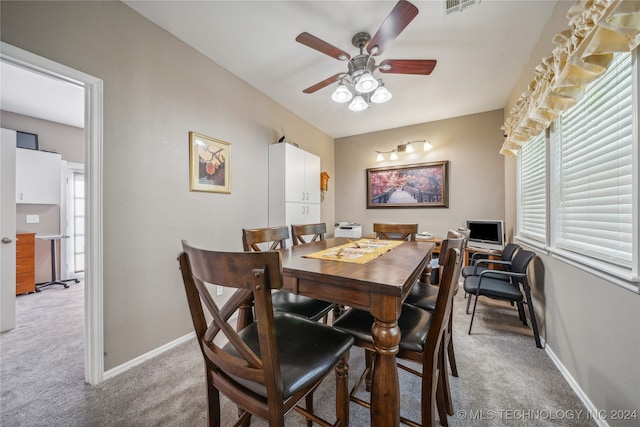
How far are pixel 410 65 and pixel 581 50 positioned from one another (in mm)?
1006

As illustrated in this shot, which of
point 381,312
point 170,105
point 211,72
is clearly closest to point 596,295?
point 381,312

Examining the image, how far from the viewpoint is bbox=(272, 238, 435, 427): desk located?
0.89m

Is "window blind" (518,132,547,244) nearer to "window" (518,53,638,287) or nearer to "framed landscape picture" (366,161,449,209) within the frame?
"window" (518,53,638,287)

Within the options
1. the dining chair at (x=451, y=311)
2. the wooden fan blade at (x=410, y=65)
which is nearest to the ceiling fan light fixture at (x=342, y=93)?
the wooden fan blade at (x=410, y=65)

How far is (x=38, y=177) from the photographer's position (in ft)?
11.8

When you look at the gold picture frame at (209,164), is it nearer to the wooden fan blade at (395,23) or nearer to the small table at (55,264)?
the wooden fan blade at (395,23)

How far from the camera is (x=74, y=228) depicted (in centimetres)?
417

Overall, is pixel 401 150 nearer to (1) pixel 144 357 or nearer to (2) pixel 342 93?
(2) pixel 342 93

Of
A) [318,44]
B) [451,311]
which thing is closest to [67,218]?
Result: [318,44]

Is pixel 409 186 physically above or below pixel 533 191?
above

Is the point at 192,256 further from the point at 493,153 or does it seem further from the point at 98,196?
the point at 493,153

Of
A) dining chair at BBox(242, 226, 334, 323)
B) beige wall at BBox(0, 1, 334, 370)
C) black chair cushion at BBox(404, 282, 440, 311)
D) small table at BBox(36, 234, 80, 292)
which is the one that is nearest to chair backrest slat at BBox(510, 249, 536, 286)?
black chair cushion at BBox(404, 282, 440, 311)

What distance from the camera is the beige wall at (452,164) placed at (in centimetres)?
353

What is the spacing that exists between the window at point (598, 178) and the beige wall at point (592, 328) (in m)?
0.13
